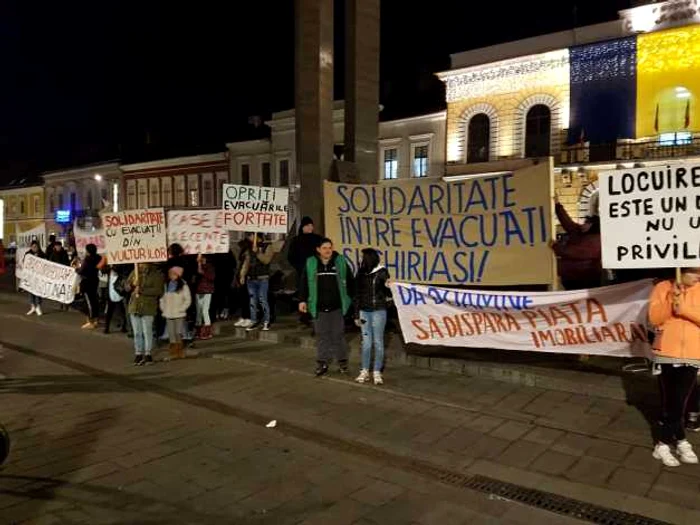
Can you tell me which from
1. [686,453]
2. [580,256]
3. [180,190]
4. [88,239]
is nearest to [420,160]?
[180,190]

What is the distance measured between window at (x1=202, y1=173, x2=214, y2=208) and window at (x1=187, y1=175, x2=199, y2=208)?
709 millimetres

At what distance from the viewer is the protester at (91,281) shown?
39.2 feet

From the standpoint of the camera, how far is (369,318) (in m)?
7.15

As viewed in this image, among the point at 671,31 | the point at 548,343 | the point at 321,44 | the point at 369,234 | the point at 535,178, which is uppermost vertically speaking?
the point at 671,31

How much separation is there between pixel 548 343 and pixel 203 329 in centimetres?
595

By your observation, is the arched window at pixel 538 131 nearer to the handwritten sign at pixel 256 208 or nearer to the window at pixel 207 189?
the handwritten sign at pixel 256 208

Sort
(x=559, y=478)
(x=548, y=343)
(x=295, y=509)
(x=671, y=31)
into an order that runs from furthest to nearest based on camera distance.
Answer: (x=671, y=31)
(x=548, y=343)
(x=559, y=478)
(x=295, y=509)

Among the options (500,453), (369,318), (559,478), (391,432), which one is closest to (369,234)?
(369,318)

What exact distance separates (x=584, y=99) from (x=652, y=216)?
91.5ft

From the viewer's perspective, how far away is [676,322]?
464 cm

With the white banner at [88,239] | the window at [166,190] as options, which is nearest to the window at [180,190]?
the window at [166,190]

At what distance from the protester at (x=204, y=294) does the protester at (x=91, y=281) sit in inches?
112

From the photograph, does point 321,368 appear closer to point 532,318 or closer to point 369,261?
point 369,261

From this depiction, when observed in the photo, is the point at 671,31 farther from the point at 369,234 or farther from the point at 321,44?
the point at 369,234
